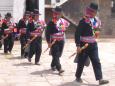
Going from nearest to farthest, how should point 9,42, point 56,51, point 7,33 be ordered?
point 56,51
point 7,33
point 9,42

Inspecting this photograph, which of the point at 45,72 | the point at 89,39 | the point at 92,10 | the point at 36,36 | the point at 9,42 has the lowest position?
the point at 45,72

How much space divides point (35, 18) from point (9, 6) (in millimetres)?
11776

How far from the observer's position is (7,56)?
1714 cm

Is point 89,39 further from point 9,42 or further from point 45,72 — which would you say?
point 9,42

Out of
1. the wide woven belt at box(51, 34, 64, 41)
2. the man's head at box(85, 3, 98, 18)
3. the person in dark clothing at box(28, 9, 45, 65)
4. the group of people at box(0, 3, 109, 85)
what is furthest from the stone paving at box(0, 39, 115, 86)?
the man's head at box(85, 3, 98, 18)

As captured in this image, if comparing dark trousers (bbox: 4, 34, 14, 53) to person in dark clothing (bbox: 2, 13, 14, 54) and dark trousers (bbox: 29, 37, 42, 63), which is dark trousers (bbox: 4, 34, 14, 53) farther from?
dark trousers (bbox: 29, 37, 42, 63)

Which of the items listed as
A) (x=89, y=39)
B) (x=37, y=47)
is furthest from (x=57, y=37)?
(x=37, y=47)

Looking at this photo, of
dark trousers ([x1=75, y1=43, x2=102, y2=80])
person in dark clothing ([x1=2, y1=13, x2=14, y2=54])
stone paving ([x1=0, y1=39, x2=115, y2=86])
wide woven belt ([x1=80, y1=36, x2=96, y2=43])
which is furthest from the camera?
person in dark clothing ([x1=2, y1=13, x2=14, y2=54])

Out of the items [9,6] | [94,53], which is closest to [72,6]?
[9,6]

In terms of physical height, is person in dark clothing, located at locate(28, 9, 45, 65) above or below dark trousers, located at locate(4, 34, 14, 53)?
above

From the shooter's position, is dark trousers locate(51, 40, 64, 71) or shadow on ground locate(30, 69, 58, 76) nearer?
dark trousers locate(51, 40, 64, 71)

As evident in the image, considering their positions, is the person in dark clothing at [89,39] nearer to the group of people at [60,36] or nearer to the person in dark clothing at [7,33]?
the group of people at [60,36]

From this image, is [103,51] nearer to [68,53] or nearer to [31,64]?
[68,53]

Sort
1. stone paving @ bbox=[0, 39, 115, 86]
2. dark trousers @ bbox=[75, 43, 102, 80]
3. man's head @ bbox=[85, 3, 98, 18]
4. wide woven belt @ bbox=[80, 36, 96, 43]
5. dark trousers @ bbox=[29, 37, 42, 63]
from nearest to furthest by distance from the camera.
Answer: man's head @ bbox=[85, 3, 98, 18], dark trousers @ bbox=[75, 43, 102, 80], wide woven belt @ bbox=[80, 36, 96, 43], stone paving @ bbox=[0, 39, 115, 86], dark trousers @ bbox=[29, 37, 42, 63]
